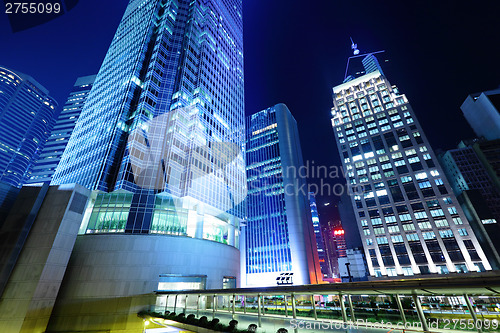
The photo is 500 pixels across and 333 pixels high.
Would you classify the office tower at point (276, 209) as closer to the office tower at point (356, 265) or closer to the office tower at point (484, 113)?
the office tower at point (356, 265)

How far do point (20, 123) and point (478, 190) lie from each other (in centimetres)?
22897

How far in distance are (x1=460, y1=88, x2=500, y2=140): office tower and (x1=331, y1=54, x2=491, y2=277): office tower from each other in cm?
4965

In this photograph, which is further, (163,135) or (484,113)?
(484,113)

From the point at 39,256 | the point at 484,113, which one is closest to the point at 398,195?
the point at 484,113

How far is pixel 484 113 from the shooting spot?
10381 centimetres

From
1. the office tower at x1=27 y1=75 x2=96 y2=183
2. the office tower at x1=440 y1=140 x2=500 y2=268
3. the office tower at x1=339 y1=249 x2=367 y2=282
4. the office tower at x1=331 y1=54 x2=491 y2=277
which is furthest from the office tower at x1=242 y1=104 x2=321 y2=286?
the office tower at x1=27 y1=75 x2=96 y2=183

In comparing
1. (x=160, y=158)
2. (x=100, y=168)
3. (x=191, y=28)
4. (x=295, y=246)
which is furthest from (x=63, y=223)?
(x=295, y=246)

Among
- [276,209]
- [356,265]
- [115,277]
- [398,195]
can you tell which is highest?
[276,209]

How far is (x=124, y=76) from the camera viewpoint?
52969 millimetres

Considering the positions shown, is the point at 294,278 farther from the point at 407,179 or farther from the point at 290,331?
the point at 290,331

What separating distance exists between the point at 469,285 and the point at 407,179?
3044 inches

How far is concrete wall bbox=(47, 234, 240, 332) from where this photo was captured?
30902 millimetres

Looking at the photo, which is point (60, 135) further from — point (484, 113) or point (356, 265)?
point (484, 113)

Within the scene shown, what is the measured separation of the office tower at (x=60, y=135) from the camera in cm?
9681
